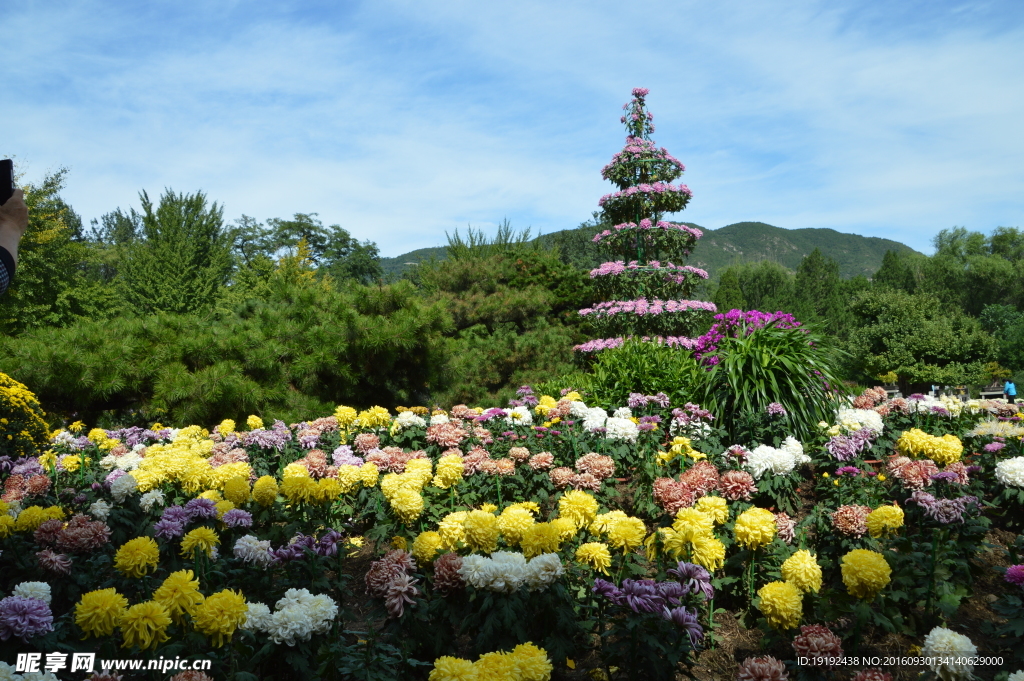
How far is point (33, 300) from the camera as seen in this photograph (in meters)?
16.8

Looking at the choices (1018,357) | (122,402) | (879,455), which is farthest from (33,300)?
(1018,357)

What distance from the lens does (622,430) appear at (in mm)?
4480

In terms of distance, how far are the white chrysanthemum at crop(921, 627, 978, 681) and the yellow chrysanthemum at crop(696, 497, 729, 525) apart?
3.36 feet

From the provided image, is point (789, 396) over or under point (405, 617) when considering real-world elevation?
over

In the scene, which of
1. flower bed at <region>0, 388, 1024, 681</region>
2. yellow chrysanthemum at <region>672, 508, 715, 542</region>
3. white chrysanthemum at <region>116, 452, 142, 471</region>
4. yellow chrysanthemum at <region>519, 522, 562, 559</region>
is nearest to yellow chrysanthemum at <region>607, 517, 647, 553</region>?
flower bed at <region>0, 388, 1024, 681</region>

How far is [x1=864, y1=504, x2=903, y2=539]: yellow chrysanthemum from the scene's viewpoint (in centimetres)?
284

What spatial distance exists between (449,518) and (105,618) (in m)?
1.34

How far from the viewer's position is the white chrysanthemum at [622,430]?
14.7ft

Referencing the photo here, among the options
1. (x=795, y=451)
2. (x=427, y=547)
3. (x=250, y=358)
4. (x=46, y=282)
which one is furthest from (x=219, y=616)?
(x=46, y=282)

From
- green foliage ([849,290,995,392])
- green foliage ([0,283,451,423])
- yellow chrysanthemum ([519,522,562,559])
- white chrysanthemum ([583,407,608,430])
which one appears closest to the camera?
yellow chrysanthemum ([519,522,562,559])

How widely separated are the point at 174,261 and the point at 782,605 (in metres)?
21.4

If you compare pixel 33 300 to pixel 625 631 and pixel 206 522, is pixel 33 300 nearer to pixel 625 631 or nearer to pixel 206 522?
pixel 206 522

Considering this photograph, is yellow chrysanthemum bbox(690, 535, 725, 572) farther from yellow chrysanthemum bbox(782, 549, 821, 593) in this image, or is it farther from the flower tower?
the flower tower

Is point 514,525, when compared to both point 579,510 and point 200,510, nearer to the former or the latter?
point 579,510
